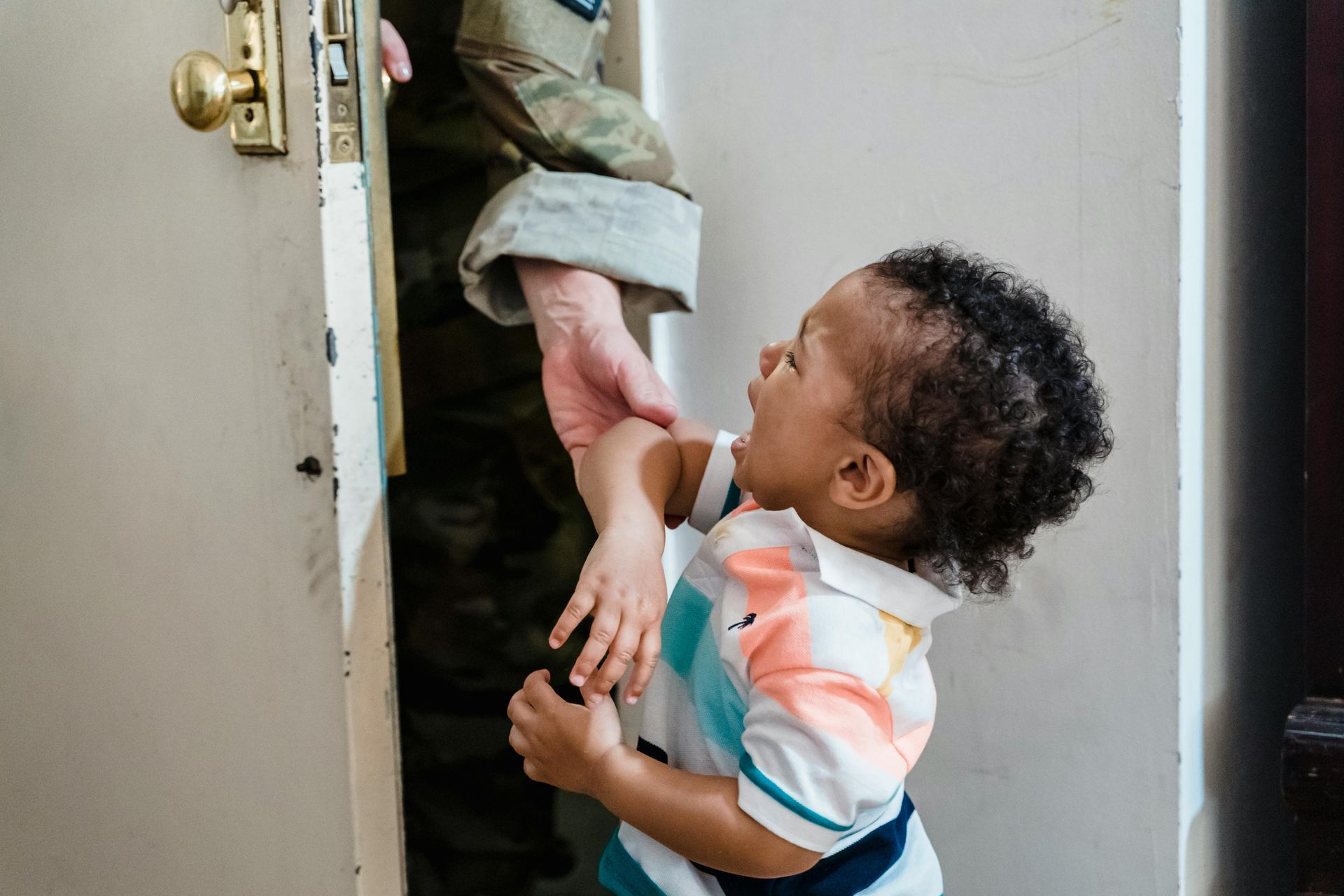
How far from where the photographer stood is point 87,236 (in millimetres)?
759

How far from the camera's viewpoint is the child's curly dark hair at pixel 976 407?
21.8 inches

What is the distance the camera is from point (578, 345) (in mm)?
792

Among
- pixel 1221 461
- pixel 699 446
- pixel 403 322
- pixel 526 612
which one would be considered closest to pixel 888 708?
pixel 699 446

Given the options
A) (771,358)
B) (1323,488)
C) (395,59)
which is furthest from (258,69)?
(1323,488)

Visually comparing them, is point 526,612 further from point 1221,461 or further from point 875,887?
point 1221,461

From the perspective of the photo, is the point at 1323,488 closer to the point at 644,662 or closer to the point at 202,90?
the point at 644,662

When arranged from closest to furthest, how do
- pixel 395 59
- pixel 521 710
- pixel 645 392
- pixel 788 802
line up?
pixel 788 802, pixel 521 710, pixel 645 392, pixel 395 59

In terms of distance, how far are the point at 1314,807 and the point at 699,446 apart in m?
0.56

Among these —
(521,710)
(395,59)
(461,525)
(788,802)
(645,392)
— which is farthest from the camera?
(461,525)

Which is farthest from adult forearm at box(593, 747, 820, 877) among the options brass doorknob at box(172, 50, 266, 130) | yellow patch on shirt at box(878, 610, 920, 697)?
brass doorknob at box(172, 50, 266, 130)

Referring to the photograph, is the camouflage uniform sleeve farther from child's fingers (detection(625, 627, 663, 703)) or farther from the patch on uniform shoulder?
child's fingers (detection(625, 627, 663, 703))

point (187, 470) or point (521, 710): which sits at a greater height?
point (187, 470)

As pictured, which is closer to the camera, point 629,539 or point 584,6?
point 629,539

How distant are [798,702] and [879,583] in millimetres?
98
